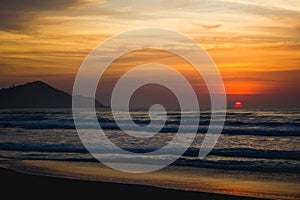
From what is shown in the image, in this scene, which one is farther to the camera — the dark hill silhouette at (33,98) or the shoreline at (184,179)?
the dark hill silhouette at (33,98)

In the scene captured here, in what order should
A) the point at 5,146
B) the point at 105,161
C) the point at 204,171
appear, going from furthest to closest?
the point at 5,146 < the point at 105,161 < the point at 204,171

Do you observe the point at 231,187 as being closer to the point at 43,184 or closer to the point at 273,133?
the point at 43,184

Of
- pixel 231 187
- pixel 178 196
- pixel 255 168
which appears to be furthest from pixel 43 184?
pixel 255 168

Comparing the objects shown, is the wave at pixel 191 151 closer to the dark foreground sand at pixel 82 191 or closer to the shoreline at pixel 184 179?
the shoreline at pixel 184 179

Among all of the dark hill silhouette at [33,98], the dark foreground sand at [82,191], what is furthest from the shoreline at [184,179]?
the dark hill silhouette at [33,98]

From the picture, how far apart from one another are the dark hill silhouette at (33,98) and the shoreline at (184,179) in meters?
115

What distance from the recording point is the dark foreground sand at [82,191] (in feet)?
28.1

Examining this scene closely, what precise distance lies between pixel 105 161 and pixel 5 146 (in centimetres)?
711

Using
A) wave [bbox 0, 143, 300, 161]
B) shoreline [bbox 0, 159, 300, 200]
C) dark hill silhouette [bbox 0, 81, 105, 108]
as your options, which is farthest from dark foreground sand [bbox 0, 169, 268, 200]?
dark hill silhouette [bbox 0, 81, 105, 108]

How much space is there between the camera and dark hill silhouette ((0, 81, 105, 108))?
12450 cm

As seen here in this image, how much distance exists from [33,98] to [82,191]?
124 metres

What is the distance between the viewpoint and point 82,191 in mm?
8977

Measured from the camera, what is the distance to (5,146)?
1917 centimetres

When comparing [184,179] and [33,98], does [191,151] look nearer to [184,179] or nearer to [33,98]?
[184,179]
